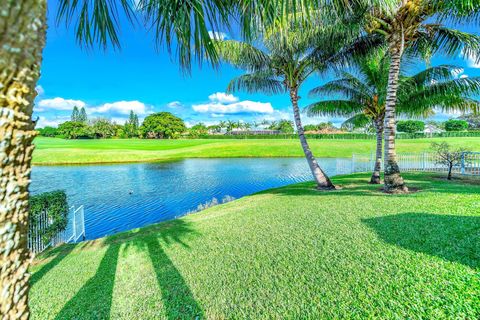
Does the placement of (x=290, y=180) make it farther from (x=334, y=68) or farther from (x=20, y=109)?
(x=20, y=109)

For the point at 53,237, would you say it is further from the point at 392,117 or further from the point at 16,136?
the point at 392,117

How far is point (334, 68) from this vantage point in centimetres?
985

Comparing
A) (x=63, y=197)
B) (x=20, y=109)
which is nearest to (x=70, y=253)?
(x=63, y=197)

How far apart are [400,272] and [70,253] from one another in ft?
21.9

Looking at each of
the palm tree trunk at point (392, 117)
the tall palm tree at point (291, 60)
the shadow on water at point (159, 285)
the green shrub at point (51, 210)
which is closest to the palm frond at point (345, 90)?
the tall palm tree at point (291, 60)

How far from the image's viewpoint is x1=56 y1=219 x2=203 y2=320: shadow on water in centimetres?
285

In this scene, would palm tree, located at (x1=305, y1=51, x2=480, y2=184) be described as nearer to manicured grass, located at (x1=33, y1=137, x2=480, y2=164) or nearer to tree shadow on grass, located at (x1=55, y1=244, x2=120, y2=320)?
tree shadow on grass, located at (x1=55, y1=244, x2=120, y2=320)

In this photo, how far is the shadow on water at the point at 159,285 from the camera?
2852mm

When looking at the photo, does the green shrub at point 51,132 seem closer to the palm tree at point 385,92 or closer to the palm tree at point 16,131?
the palm tree at point 385,92

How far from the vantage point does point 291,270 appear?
3.32 m

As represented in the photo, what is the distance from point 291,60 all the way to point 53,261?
30.9 ft

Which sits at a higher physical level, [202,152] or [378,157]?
[378,157]

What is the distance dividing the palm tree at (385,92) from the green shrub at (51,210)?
421 inches

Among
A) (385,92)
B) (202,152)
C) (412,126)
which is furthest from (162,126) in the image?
(412,126)
